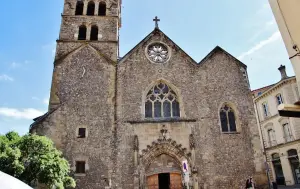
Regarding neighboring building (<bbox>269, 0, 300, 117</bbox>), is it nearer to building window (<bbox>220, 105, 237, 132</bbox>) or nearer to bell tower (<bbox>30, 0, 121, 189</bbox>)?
bell tower (<bbox>30, 0, 121, 189</bbox>)

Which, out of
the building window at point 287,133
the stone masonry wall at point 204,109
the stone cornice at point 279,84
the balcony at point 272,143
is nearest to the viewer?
the stone masonry wall at point 204,109

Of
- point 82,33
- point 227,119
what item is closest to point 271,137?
point 227,119

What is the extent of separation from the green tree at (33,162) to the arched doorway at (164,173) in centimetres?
439

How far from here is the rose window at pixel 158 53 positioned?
17.3 m

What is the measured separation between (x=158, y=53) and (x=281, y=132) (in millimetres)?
18012

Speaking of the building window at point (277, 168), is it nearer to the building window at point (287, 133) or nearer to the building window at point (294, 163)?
the building window at point (294, 163)

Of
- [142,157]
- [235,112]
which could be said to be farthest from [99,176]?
[235,112]

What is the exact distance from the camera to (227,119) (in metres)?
16.0

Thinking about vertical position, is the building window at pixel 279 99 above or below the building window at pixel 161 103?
above

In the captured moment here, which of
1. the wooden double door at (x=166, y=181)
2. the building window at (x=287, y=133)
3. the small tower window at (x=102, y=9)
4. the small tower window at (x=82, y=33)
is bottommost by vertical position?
the wooden double door at (x=166, y=181)

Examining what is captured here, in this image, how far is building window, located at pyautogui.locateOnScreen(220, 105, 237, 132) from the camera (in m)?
15.8

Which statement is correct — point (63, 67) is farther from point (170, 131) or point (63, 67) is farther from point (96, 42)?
point (170, 131)

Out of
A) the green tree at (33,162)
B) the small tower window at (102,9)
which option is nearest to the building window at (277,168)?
the small tower window at (102,9)

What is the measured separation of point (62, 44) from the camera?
58.2ft
